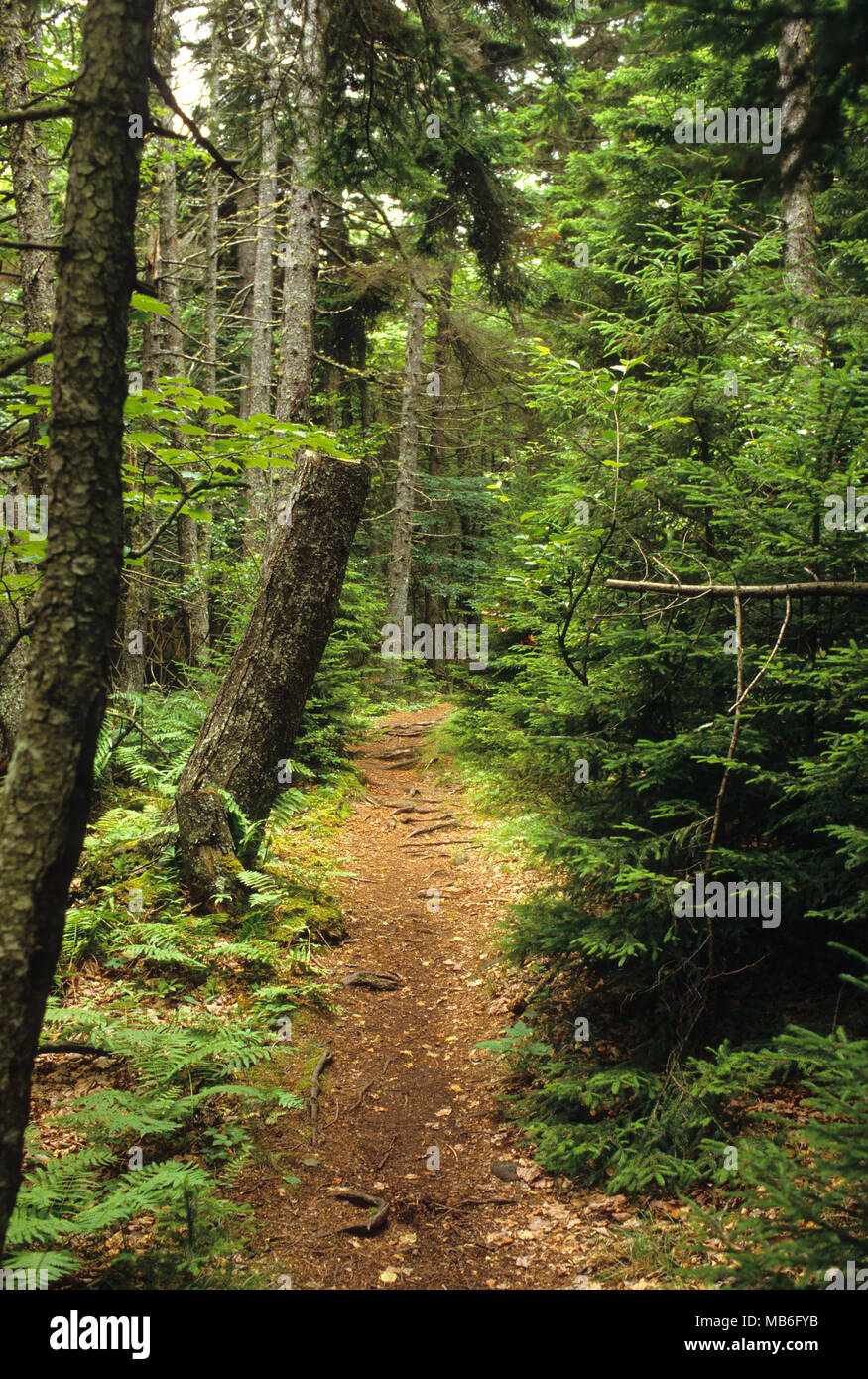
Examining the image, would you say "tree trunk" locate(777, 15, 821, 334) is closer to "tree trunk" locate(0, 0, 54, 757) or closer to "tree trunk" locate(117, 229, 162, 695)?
"tree trunk" locate(0, 0, 54, 757)

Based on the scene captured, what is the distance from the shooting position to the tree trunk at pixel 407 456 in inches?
703

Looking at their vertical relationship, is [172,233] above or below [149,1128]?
above

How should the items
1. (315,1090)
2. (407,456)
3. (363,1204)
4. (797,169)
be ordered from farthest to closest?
1. (407,456)
2. (315,1090)
3. (363,1204)
4. (797,169)

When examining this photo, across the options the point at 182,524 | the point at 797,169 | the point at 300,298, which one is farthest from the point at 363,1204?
the point at 182,524

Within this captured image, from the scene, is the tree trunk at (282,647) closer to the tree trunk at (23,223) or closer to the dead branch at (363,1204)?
the tree trunk at (23,223)

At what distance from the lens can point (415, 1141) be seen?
4.39 metres

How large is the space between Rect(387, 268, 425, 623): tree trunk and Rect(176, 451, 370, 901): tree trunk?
12.0m

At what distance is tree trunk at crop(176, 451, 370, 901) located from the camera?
6.37 metres

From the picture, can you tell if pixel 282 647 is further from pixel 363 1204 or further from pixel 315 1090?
pixel 363 1204

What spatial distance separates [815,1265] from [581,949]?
2.89m

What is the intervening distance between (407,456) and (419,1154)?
16429 mm

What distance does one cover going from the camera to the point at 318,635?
6.66 m

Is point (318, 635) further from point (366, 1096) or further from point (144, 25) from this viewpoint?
point (144, 25)
